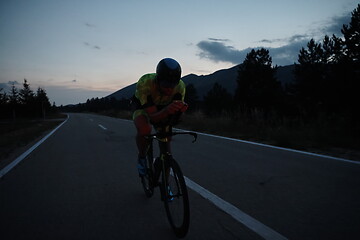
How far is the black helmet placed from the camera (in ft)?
7.68

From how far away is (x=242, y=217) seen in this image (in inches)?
94.9

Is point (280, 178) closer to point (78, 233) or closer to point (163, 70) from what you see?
point (163, 70)

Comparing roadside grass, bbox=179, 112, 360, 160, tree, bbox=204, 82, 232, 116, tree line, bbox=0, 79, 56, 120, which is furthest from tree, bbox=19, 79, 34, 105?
roadside grass, bbox=179, 112, 360, 160

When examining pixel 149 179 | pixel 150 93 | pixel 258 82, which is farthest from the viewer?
pixel 258 82

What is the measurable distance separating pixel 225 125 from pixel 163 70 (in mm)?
9376

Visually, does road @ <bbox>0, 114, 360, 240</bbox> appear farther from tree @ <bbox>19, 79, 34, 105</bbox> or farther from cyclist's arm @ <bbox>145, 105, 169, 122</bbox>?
tree @ <bbox>19, 79, 34, 105</bbox>

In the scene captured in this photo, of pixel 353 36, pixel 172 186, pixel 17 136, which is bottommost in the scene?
pixel 17 136

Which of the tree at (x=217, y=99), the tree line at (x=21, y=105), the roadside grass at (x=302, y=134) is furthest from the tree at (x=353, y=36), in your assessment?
the tree line at (x=21, y=105)

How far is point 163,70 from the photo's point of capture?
92.4 inches

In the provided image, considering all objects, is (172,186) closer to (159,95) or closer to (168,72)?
Result: (159,95)

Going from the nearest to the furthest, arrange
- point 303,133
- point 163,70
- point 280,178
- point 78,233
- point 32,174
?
1. point 78,233
2. point 163,70
3. point 280,178
4. point 32,174
5. point 303,133

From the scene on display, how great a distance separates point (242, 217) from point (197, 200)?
0.68 meters

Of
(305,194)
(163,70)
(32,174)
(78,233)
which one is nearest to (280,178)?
(305,194)

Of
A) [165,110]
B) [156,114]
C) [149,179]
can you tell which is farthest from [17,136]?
[165,110]
